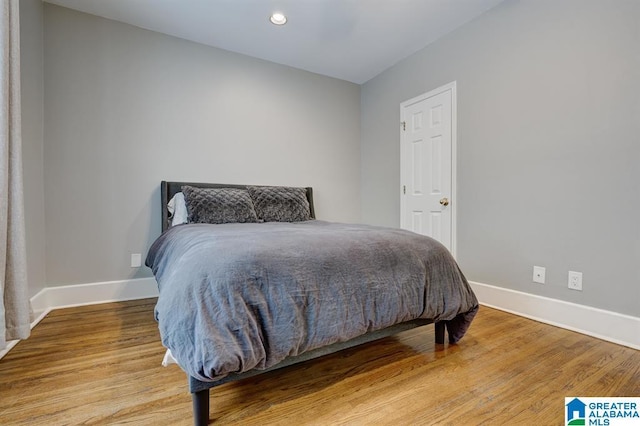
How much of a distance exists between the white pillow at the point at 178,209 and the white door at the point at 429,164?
2.33 meters

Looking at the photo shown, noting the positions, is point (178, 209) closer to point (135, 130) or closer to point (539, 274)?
point (135, 130)

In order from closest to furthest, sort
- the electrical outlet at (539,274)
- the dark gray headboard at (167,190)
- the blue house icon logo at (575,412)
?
the blue house icon logo at (575,412)
the electrical outlet at (539,274)
the dark gray headboard at (167,190)

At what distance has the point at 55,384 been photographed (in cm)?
134

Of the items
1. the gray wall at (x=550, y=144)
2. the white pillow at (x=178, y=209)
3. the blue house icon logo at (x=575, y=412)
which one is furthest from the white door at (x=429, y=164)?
the white pillow at (x=178, y=209)

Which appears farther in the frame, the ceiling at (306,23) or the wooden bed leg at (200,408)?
the ceiling at (306,23)

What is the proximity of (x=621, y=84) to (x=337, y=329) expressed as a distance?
7.59ft

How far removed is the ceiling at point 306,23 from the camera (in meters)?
2.45

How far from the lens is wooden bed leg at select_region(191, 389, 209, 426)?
1.05 m

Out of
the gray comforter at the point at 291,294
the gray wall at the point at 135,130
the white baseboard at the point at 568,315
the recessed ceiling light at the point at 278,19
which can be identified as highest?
the recessed ceiling light at the point at 278,19

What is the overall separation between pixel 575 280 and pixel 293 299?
6.82 ft

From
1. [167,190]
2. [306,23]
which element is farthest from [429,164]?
[167,190]

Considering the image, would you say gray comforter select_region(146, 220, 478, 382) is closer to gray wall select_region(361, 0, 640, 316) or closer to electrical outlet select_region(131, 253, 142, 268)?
gray wall select_region(361, 0, 640, 316)

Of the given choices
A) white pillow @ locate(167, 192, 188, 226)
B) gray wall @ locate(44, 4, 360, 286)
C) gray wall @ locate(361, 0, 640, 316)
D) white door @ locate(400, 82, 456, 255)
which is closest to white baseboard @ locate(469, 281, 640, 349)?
gray wall @ locate(361, 0, 640, 316)

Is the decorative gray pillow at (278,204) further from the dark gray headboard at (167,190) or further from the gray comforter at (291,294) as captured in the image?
the gray comforter at (291,294)
